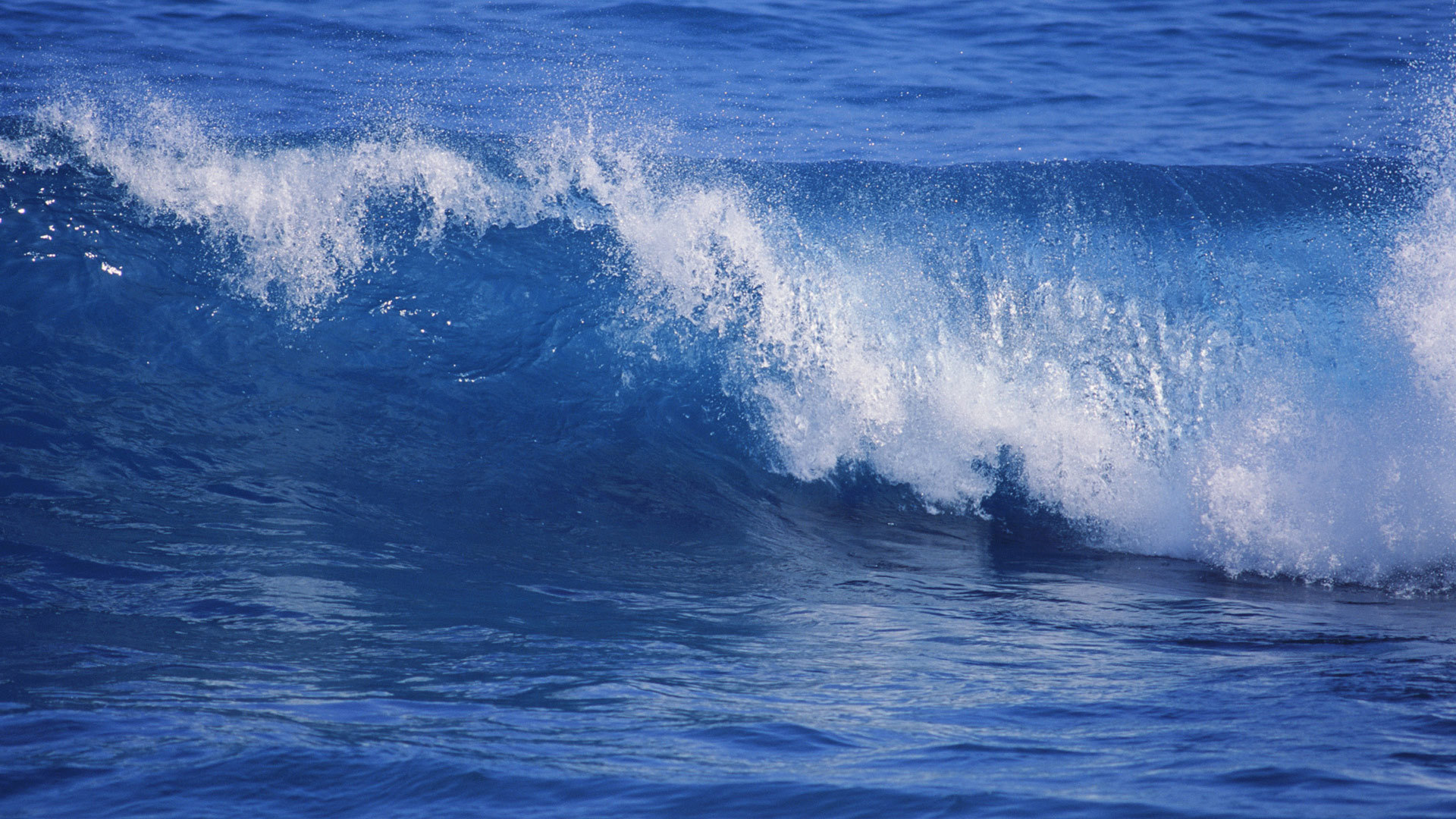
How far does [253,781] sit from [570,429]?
3855mm

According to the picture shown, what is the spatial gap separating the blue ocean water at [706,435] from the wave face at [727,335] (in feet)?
0.11

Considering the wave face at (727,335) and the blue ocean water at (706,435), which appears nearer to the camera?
the blue ocean water at (706,435)

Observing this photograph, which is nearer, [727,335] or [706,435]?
[706,435]

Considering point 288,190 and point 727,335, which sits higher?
point 288,190

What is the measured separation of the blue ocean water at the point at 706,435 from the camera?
2.78 metres

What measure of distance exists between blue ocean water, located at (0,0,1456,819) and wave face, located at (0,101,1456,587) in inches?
1.3

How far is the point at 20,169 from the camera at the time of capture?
6914 mm

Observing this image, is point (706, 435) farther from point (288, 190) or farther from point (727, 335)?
point (288, 190)

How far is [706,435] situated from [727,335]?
733 millimetres

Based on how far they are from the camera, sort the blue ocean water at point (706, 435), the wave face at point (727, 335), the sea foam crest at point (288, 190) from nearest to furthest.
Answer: the blue ocean water at point (706, 435)
the wave face at point (727, 335)
the sea foam crest at point (288, 190)

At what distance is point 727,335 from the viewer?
6.79 m

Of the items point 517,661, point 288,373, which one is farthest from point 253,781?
point 288,373

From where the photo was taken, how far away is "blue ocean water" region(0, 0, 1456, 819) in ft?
9.12

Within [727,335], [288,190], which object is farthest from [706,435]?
[288,190]
